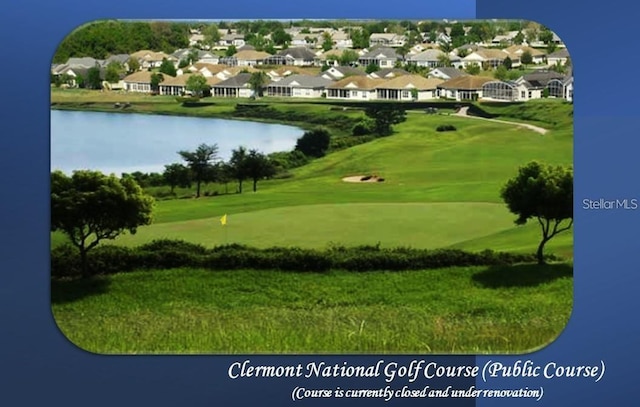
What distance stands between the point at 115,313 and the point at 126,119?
91cm

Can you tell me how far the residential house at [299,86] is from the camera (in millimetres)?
5105

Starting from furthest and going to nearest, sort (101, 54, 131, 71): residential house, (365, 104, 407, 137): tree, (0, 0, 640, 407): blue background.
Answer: (365, 104, 407, 137): tree, (101, 54, 131, 71): residential house, (0, 0, 640, 407): blue background

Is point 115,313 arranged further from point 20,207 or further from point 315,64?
point 315,64

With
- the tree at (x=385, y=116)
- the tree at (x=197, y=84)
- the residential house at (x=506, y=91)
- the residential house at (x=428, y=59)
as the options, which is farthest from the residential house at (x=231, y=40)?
the residential house at (x=506, y=91)

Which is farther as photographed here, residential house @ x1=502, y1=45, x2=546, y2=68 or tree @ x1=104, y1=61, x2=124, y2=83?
tree @ x1=104, y1=61, x2=124, y2=83

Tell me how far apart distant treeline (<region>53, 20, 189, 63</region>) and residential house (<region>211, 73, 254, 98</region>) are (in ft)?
0.92

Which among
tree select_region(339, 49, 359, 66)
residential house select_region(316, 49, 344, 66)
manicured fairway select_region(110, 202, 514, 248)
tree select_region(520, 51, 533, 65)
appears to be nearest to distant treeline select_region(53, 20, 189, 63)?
residential house select_region(316, 49, 344, 66)

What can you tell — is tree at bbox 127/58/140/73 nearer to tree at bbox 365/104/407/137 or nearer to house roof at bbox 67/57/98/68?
house roof at bbox 67/57/98/68

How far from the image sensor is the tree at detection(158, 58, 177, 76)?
5.08 m

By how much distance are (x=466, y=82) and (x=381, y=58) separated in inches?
16.3

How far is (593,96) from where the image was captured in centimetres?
487

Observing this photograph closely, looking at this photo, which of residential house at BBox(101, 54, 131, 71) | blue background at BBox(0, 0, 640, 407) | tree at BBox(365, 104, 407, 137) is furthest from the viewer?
tree at BBox(365, 104, 407, 137)

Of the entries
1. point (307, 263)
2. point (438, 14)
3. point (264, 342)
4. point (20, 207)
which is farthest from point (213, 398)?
point (438, 14)

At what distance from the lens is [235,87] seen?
5172 mm
